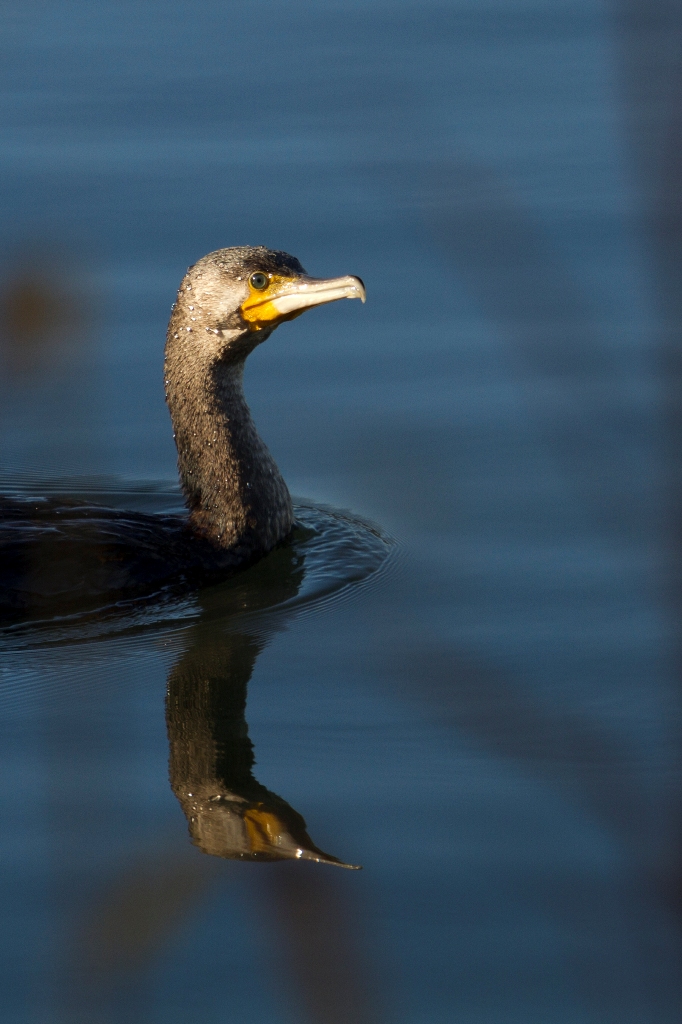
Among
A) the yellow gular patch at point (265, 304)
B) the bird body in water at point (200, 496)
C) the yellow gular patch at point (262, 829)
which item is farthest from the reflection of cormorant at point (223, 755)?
the yellow gular patch at point (265, 304)

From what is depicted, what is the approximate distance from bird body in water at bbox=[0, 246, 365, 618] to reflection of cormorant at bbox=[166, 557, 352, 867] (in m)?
0.34

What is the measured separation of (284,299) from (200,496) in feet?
2.85

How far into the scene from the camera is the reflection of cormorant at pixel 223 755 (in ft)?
13.9

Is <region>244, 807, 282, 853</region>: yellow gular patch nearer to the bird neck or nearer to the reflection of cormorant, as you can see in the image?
the reflection of cormorant

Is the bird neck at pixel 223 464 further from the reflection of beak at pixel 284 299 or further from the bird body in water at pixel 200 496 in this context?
the reflection of beak at pixel 284 299

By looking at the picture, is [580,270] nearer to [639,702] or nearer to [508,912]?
[639,702]

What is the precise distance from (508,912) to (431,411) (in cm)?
342

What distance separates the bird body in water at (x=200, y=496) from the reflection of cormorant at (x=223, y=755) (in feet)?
1.10

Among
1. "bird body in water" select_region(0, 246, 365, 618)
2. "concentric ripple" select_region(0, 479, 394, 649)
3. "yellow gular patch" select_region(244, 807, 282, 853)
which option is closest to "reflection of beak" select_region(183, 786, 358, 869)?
"yellow gular patch" select_region(244, 807, 282, 853)

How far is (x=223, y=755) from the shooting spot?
4.83m

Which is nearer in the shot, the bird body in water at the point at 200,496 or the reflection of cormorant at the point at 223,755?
the reflection of cormorant at the point at 223,755

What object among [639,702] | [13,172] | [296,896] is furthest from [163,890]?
[13,172]

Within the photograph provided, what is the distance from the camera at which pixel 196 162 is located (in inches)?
360

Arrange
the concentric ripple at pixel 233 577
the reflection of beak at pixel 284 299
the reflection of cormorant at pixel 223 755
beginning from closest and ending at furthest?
the reflection of cormorant at pixel 223 755, the concentric ripple at pixel 233 577, the reflection of beak at pixel 284 299
